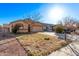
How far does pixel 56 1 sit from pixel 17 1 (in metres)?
0.72

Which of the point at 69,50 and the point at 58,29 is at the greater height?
the point at 58,29

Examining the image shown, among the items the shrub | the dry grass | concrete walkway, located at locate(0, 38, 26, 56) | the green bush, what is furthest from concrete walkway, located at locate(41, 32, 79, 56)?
the shrub

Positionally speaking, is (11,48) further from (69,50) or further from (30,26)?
(69,50)

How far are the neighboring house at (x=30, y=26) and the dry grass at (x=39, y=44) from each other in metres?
0.12

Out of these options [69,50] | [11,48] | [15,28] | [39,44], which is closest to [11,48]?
[11,48]

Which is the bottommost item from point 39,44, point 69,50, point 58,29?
point 69,50

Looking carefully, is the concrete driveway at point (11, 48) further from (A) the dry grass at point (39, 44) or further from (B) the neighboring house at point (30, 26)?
(B) the neighboring house at point (30, 26)

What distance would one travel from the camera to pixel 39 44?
3066mm

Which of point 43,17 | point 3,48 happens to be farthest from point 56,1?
point 3,48

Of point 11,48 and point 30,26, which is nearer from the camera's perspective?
point 11,48

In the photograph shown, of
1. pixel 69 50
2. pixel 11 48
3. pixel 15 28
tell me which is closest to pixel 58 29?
pixel 69 50

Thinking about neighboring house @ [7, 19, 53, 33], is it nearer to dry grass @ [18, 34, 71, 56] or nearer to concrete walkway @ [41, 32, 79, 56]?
dry grass @ [18, 34, 71, 56]

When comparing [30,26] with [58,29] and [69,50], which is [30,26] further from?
[69,50]

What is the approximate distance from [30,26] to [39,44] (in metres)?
0.39
